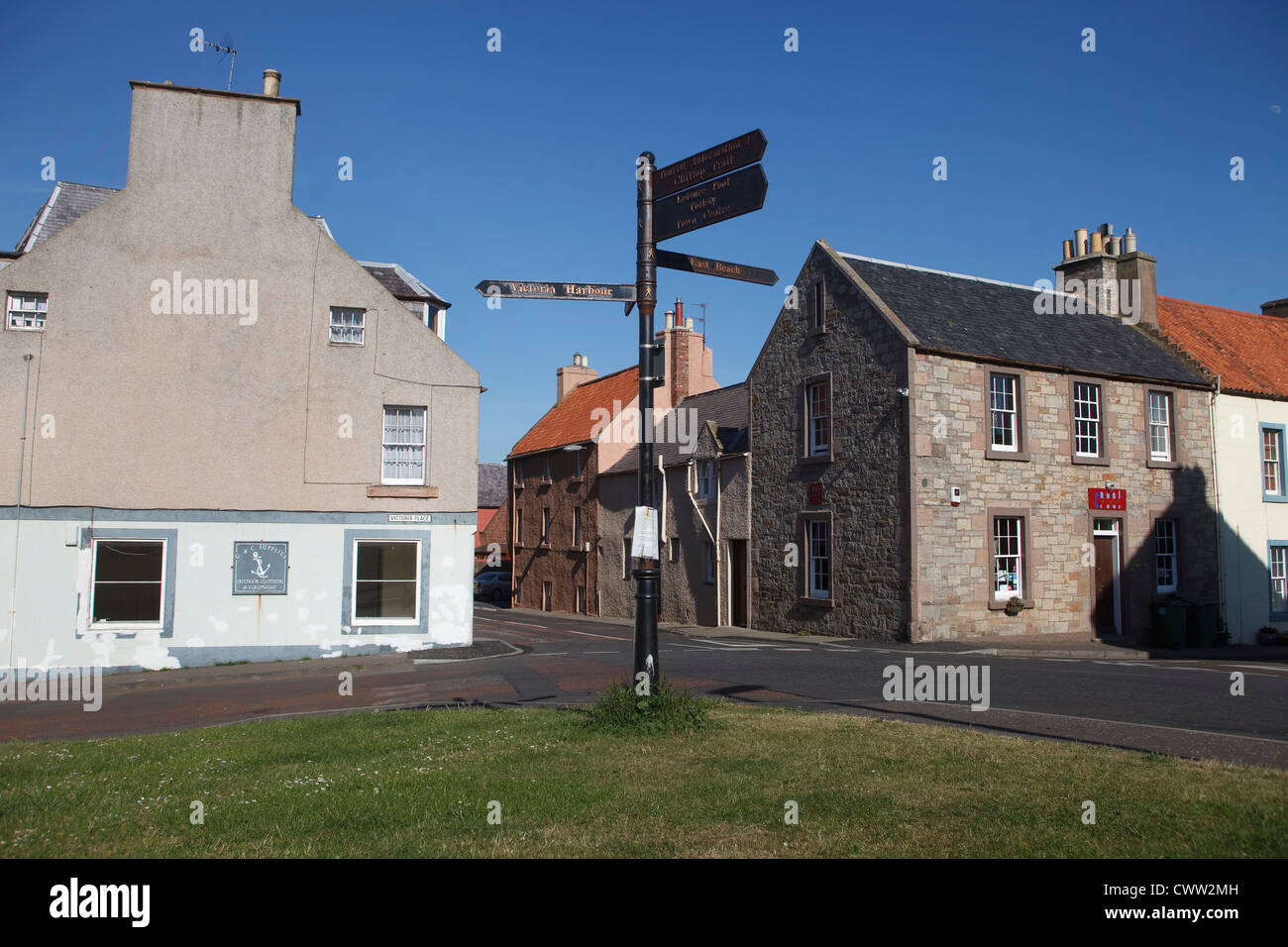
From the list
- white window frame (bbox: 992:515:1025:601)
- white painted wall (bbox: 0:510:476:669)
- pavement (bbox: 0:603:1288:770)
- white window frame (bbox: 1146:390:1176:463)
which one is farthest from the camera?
white window frame (bbox: 1146:390:1176:463)

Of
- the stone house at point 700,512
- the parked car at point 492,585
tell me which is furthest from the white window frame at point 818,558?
the parked car at point 492,585

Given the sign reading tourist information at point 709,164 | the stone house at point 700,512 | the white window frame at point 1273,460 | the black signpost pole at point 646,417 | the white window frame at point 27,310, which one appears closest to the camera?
the sign reading tourist information at point 709,164

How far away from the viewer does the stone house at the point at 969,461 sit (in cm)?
2172

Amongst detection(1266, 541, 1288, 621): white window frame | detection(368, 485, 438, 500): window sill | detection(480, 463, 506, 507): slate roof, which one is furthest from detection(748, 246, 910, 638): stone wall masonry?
detection(480, 463, 506, 507): slate roof

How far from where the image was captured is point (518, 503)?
46.6 m

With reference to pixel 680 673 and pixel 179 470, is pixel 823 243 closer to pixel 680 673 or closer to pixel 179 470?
pixel 680 673

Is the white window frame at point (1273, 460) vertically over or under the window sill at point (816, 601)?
over

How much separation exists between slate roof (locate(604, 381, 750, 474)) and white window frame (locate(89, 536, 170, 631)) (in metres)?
13.6

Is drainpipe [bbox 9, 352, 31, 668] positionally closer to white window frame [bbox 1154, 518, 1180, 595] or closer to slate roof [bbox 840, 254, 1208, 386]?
slate roof [bbox 840, 254, 1208, 386]

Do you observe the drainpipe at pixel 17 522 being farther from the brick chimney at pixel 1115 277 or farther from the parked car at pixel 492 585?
the parked car at pixel 492 585

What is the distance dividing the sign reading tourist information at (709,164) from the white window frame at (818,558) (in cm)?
1641

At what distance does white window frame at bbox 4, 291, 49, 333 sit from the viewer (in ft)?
60.6
